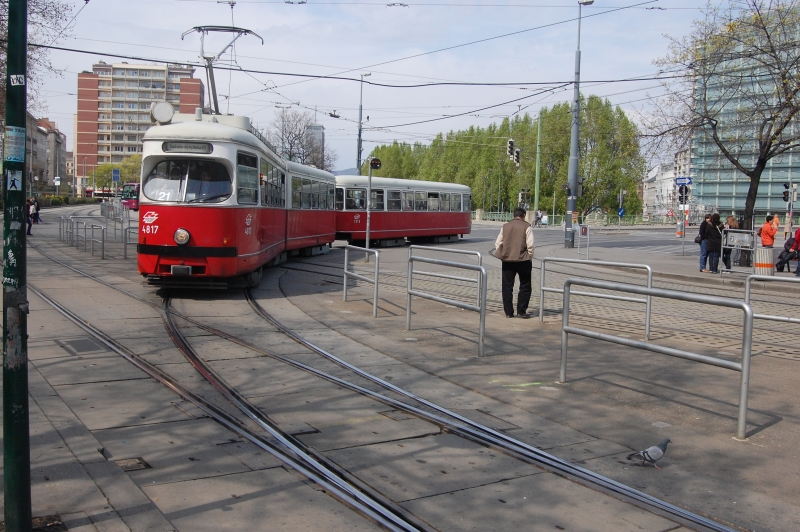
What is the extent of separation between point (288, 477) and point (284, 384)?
2463 millimetres

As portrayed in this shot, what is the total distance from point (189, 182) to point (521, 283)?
19.7 ft

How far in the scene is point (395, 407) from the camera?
6.47m

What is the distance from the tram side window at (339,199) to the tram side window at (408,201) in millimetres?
3452

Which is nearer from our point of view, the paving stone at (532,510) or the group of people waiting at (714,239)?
the paving stone at (532,510)

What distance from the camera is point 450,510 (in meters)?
4.30

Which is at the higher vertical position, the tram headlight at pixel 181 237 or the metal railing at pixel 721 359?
the tram headlight at pixel 181 237

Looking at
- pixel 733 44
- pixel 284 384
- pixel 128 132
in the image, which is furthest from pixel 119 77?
pixel 284 384

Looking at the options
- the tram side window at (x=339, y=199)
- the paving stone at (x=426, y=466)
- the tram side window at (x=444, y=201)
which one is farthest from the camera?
the tram side window at (x=444, y=201)

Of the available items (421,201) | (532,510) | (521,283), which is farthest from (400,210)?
(532,510)

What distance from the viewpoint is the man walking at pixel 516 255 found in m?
11.1

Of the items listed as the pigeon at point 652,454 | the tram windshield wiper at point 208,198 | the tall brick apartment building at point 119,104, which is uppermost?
the tall brick apartment building at point 119,104

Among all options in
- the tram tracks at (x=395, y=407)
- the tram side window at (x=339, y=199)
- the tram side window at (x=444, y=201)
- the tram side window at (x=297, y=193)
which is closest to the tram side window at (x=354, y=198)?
the tram side window at (x=339, y=199)

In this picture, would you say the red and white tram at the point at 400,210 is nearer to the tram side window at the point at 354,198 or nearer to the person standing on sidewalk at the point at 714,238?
the tram side window at the point at 354,198

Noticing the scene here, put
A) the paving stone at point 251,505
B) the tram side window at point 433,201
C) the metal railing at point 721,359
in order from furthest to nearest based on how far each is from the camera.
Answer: the tram side window at point 433,201 < the metal railing at point 721,359 < the paving stone at point 251,505
